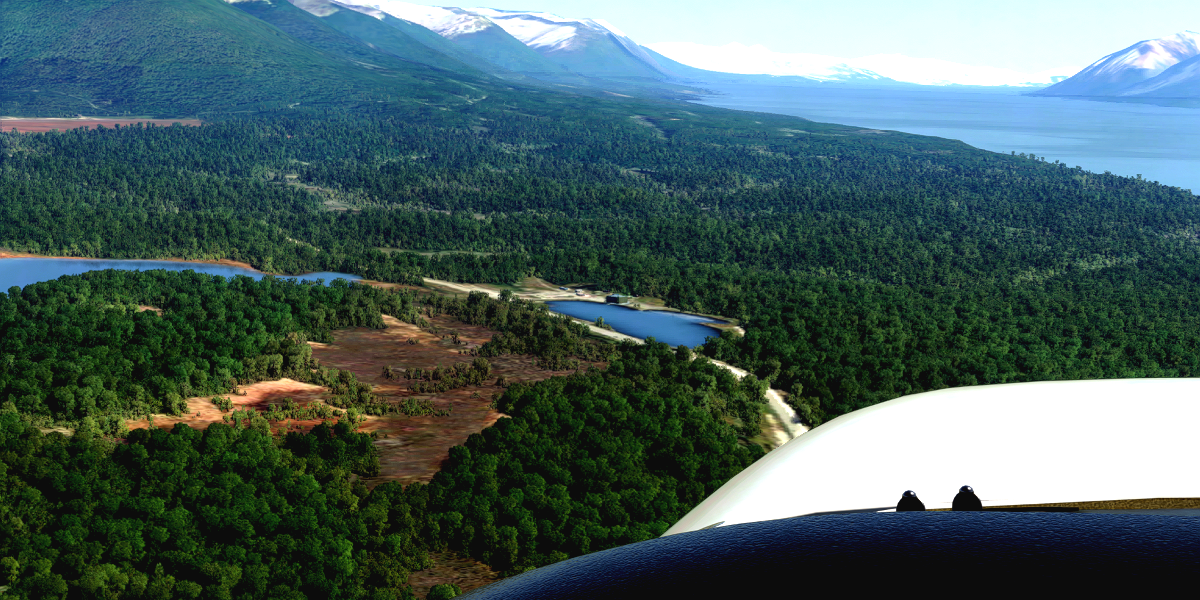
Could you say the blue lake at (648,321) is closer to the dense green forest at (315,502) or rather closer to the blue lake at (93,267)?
the blue lake at (93,267)

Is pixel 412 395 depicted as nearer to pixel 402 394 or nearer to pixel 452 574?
pixel 402 394

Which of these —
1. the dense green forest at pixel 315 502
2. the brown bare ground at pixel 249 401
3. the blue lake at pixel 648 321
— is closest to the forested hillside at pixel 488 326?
the dense green forest at pixel 315 502

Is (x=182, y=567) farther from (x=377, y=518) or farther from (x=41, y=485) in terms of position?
(x=41, y=485)

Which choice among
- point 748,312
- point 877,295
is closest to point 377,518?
point 748,312

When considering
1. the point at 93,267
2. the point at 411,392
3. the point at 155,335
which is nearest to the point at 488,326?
the point at 411,392

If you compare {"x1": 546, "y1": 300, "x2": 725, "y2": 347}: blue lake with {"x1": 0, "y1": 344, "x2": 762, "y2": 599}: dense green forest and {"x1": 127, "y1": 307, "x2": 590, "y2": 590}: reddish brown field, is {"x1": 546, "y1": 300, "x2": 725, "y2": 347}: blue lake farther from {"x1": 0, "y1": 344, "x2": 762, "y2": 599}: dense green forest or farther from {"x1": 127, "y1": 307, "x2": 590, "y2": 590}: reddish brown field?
{"x1": 0, "y1": 344, "x2": 762, "y2": 599}: dense green forest

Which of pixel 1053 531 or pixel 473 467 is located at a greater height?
pixel 1053 531
